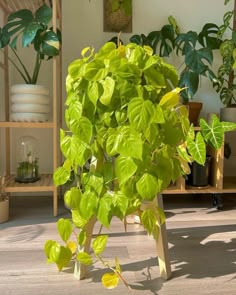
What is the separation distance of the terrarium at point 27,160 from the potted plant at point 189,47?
32.9 inches

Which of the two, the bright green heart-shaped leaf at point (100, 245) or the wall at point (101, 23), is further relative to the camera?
the wall at point (101, 23)

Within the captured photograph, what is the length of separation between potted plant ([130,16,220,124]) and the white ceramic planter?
2.20ft

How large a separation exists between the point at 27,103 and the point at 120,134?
88cm

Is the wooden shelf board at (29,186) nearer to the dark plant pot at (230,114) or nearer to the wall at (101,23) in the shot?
the wall at (101,23)

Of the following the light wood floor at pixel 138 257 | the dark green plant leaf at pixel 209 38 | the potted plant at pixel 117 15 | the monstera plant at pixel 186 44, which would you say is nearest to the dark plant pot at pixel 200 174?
the light wood floor at pixel 138 257

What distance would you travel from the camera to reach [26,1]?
1.59m

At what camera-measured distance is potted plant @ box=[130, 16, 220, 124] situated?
1.53m

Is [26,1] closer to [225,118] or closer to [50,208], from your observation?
[50,208]

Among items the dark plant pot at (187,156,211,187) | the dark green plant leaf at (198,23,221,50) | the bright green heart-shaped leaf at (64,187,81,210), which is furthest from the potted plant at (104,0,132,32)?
the bright green heart-shaped leaf at (64,187,81,210)

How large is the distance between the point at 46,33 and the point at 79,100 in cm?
74

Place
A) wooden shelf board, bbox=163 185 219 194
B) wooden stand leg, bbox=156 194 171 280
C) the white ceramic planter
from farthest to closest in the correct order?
wooden shelf board, bbox=163 185 219 194 < the white ceramic planter < wooden stand leg, bbox=156 194 171 280

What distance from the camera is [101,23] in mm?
1745

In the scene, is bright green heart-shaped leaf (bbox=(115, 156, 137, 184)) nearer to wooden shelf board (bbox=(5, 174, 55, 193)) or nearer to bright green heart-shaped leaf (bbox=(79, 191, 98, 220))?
bright green heart-shaped leaf (bbox=(79, 191, 98, 220))

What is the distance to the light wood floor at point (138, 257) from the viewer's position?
2.54ft
